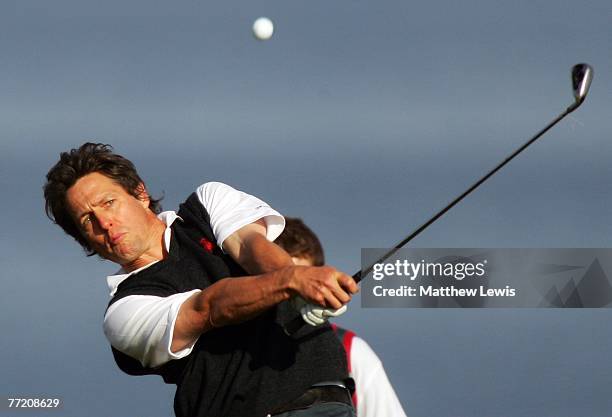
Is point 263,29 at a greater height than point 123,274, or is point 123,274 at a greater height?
point 263,29

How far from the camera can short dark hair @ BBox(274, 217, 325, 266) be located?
303cm

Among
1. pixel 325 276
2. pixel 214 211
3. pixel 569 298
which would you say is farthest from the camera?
pixel 569 298

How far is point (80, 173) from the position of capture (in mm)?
2727

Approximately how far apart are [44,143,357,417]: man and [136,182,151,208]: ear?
0.06 m

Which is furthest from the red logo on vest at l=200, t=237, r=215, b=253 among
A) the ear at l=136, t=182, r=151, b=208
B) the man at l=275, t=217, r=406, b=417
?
the man at l=275, t=217, r=406, b=417

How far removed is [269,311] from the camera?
2.42m

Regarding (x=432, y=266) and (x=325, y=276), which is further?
(x=432, y=266)

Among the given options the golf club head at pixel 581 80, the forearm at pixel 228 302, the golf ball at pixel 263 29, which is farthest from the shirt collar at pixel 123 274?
the golf ball at pixel 263 29

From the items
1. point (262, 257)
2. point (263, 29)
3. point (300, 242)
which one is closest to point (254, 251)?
point (262, 257)

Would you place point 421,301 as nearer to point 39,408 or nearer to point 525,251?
point 525,251

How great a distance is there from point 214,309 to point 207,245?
27 centimetres

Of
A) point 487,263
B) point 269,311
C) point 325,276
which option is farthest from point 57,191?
point 487,263

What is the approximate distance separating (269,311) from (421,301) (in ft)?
8.91

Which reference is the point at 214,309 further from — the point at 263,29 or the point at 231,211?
the point at 263,29
